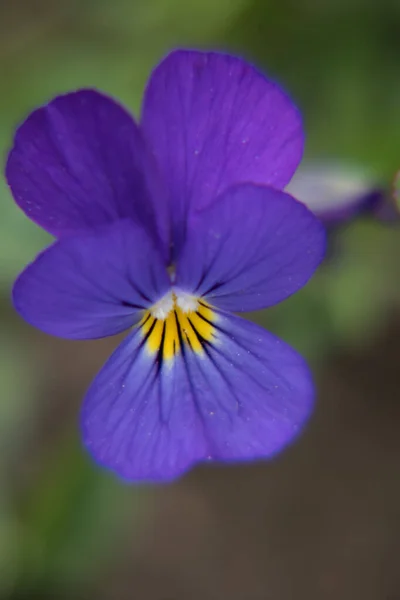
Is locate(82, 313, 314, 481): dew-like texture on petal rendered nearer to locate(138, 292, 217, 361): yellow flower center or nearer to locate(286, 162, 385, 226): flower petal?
locate(138, 292, 217, 361): yellow flower center

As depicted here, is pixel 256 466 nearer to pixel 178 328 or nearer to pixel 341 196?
pixel 341 196

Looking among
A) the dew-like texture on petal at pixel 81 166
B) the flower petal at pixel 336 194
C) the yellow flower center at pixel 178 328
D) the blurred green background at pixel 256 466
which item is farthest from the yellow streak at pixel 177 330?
the blurred green background at pixel 256 466

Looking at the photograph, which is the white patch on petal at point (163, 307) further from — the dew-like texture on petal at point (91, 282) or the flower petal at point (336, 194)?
the flower petal at point (336, 194)

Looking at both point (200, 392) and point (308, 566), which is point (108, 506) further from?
point (200, 392)

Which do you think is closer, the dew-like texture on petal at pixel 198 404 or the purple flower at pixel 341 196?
the dew-like texture on petal at pixel 198 404

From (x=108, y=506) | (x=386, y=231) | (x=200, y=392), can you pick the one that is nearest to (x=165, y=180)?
(x=200, y=392)

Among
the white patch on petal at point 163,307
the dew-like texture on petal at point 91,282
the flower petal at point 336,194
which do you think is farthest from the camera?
the flower petal at point 336,194

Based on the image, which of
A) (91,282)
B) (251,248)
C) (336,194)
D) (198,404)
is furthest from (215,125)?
(336,194)

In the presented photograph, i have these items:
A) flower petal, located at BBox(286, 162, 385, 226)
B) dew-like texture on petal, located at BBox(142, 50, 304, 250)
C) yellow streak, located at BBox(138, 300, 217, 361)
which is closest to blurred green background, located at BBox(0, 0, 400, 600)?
flower petal, located at BBox(286, 162, 385, 226)
